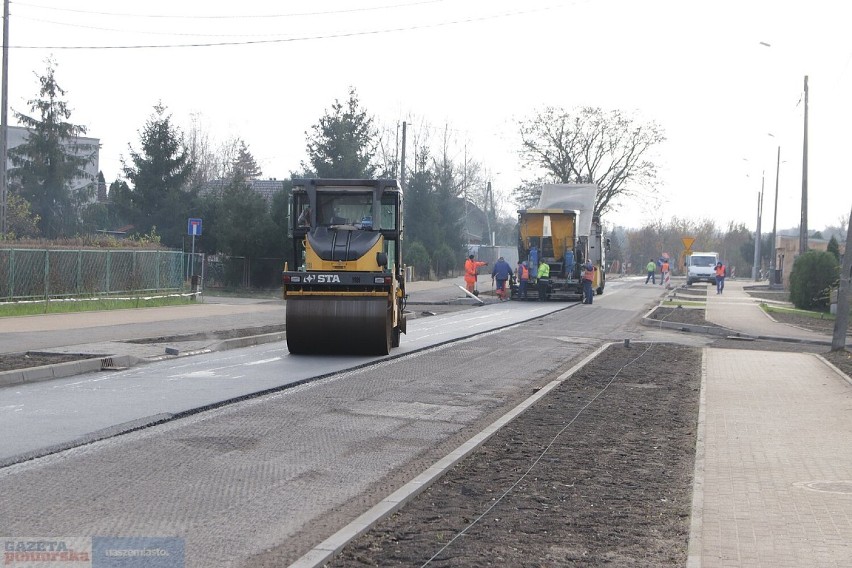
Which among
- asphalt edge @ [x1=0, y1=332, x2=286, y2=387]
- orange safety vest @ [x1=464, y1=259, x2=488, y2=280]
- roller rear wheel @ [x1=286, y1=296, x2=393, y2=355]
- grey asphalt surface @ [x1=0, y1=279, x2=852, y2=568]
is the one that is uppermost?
orange safety vest @ [x1=464, y1=259, x2=488, y2=280]

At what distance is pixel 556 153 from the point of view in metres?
75.4

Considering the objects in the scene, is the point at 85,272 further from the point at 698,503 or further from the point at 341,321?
the point at 698,503

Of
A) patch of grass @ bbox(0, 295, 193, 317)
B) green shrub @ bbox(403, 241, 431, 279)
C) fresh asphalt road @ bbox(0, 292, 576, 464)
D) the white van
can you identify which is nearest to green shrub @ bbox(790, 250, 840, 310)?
green shrub @ bbox(403, 241, 431, 279)

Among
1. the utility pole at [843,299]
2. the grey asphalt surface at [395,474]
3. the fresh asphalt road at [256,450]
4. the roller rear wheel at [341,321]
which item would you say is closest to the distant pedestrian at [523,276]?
the utility pole at [843,299]

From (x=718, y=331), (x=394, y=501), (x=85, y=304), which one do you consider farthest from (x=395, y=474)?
(x=85, y=304)

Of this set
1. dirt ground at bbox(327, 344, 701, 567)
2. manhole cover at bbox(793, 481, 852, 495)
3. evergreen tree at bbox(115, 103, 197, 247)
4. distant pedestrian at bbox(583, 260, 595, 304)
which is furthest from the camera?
evergreen tree at bbox(115, 103, 197, 247)

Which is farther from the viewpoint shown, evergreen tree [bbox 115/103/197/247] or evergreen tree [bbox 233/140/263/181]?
evergreen tree [bbox 233/140/263/181]

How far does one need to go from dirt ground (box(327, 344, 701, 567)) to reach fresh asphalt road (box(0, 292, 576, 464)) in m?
3.65

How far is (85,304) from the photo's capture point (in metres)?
28.4

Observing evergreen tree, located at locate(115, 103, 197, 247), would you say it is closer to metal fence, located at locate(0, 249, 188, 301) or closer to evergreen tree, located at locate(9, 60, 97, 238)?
evergreen tree, located at locate(9, 60, 97, 238)

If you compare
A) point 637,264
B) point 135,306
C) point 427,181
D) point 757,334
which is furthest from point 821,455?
point 637,264

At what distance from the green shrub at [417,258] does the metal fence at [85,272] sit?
2234 centimetres

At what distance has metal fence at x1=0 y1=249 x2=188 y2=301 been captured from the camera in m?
26.8

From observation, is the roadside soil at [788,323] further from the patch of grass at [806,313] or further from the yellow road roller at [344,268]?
the yellow road roller at [344,268]
